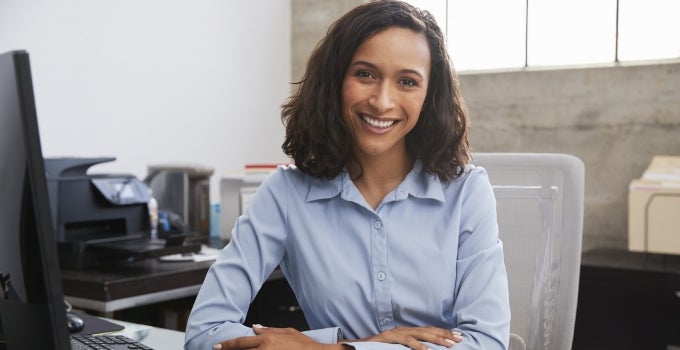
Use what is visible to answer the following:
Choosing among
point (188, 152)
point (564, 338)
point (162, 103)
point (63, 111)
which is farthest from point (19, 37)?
point (564, 338)

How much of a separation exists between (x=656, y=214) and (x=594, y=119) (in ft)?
2.51

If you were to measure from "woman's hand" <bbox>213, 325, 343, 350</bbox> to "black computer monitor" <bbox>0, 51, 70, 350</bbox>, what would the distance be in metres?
0.49

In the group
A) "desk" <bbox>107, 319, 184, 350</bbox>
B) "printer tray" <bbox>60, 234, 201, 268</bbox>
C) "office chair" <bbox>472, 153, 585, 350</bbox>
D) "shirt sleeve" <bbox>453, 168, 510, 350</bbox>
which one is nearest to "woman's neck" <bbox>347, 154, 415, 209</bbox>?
"shirt sleeve" <bbox>453, 168, 510, 350</bbox>

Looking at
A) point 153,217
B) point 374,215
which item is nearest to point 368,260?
point 374,215

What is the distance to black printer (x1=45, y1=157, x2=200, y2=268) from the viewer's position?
7.23 feet

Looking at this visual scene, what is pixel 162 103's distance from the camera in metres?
3.46

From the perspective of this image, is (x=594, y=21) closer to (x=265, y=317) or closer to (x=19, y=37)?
(x=265, y=317)

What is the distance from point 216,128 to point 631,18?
2.21 meters

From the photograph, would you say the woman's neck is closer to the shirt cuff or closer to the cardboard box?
the shirt cuff

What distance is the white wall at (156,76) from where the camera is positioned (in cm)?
294

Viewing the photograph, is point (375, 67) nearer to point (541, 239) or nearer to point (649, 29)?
point (541, 239)

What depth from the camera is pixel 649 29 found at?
3520 millimetres

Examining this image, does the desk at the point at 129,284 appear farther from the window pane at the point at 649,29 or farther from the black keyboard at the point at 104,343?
the window pane at the point at 649,29

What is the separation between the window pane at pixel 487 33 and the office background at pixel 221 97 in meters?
0.12
